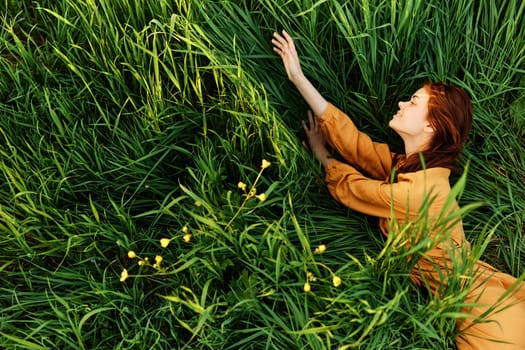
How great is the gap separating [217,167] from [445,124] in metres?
0.83

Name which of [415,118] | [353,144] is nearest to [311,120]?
[353,144]

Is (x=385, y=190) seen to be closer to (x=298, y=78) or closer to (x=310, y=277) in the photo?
(x=310, y=277)

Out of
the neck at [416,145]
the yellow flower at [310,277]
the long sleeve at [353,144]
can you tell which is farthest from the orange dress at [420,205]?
the yellow flower at [310,277]

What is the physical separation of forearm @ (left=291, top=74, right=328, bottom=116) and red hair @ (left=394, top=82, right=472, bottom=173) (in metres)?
0.39

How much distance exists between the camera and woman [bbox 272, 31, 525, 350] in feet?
5.32

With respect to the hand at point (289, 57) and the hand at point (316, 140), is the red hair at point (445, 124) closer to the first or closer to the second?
the hand at point (316, 140)

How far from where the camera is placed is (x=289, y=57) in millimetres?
1916

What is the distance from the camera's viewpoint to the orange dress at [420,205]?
5.26 ft

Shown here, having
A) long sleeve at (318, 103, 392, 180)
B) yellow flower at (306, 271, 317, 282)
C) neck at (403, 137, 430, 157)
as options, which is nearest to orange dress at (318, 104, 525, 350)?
long sleeve at (318, 103, 392, 180)

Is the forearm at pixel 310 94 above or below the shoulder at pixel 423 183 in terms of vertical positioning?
above

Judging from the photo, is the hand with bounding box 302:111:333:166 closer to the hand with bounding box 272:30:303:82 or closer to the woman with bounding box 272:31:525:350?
the woman with bounding box 272:31:525:350

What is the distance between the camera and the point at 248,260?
1.67 metres

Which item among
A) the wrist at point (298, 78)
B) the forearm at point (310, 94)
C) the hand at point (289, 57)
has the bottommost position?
the forearm at point (310, 94)

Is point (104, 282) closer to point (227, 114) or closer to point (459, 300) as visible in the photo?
point (227, 114)
